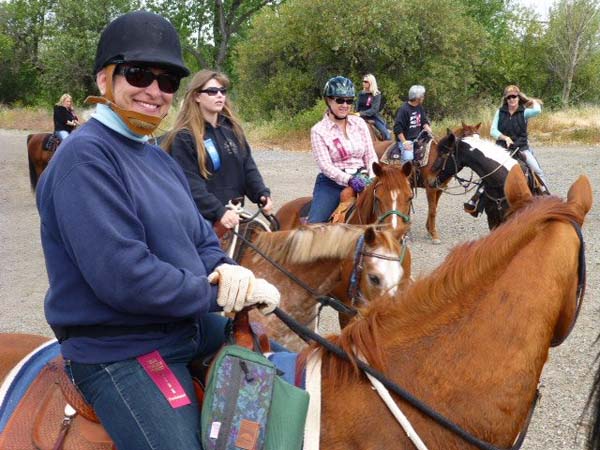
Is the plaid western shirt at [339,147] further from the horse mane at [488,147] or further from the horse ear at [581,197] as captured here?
the horse mane at [488,147]

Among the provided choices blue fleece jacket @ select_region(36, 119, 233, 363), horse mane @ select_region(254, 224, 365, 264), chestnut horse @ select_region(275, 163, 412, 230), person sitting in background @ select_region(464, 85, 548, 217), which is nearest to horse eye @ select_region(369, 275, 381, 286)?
horse mane @ select_region(254, 224, 365, 264)

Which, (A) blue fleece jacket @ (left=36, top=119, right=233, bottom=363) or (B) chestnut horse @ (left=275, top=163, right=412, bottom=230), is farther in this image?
(B) chestnut horse @ (left=275, top=163, right=412, bottom=230)

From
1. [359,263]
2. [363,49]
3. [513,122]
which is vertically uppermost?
[363,49]

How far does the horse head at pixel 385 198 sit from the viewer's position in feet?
17.8

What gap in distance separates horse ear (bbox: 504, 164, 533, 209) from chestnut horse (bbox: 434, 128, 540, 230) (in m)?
5.53

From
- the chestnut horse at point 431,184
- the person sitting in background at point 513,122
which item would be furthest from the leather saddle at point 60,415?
the person sitting in background at point 513,122

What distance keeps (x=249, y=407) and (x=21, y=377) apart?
1050 millimetres

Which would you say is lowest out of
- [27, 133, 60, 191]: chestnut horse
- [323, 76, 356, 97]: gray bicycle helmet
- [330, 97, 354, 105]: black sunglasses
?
[27, 133, 60, 191]: chestnut horse

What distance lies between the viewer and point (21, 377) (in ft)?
7.29

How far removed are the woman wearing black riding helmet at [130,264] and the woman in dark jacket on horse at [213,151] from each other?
241cm

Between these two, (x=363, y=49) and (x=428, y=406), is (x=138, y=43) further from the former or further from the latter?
(x=363, y=49)

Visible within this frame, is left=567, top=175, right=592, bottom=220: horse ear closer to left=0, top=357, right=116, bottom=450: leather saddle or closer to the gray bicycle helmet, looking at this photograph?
left=0, top=357, right=116, bottom=450: leather saddle

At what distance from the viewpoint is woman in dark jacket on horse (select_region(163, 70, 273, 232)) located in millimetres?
4523

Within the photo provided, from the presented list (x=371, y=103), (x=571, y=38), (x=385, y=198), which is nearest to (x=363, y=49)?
(x=371, y=103)
